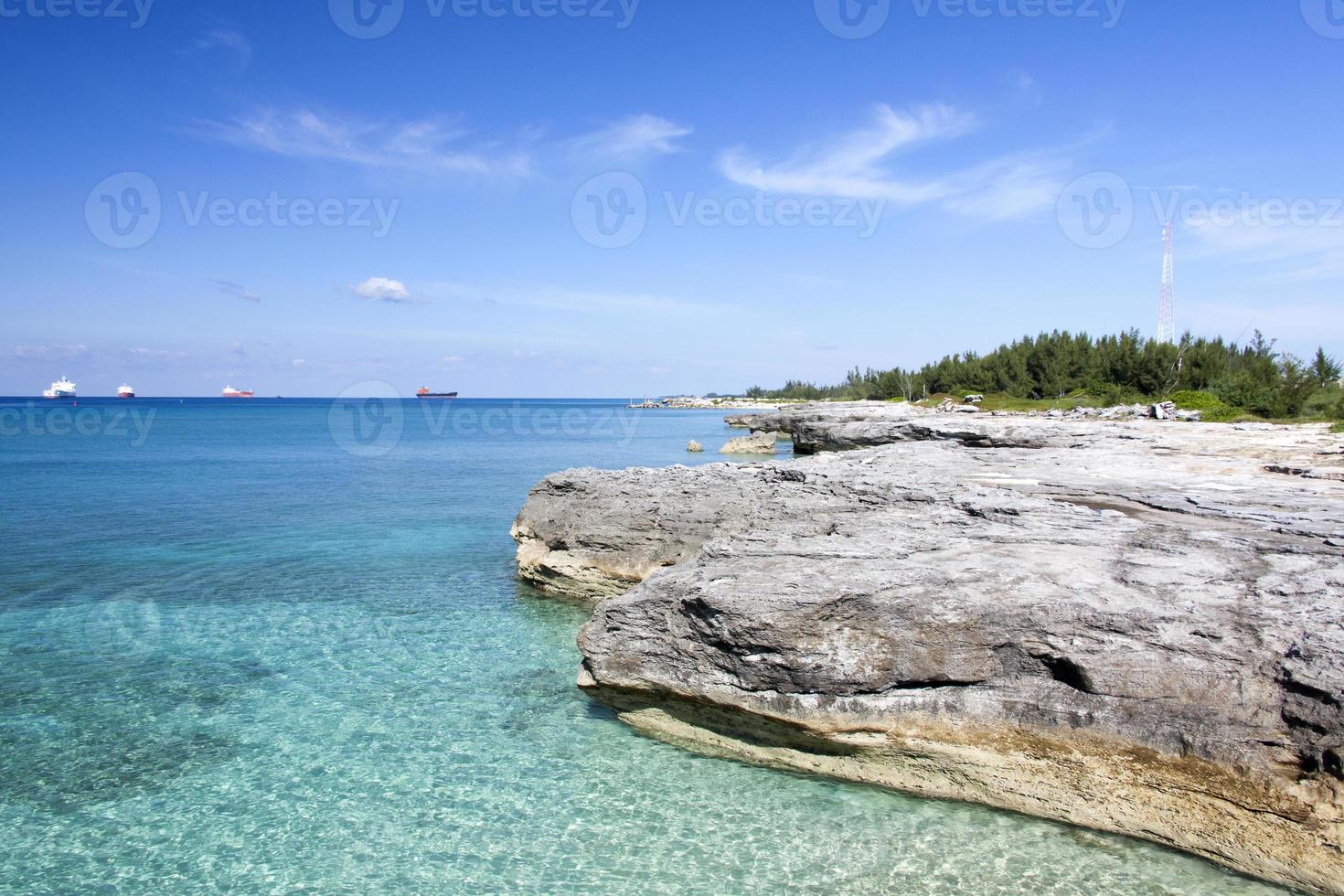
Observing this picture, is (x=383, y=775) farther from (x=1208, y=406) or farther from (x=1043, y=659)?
(x=1208, y=406)

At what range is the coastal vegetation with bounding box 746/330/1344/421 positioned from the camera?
36000mm

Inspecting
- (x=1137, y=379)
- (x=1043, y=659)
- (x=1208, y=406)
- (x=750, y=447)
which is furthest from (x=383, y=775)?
(x=1137, y=379)

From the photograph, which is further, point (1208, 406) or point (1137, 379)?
point (1137, 379)

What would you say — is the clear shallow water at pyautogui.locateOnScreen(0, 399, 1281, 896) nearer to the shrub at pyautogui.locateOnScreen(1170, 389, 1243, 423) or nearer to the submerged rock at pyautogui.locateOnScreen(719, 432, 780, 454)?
the shrub at pyautogui.locateOnScreen(1170, 389, 1243, 423)

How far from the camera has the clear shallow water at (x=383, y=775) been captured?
6543 mm

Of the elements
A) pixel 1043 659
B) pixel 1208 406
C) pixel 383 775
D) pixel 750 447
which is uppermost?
pixel 1208 406

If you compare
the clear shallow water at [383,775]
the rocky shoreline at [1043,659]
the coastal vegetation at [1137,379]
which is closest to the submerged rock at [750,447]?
the coastal vegetation at [1137,379]

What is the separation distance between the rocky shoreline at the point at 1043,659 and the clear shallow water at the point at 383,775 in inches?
17.7

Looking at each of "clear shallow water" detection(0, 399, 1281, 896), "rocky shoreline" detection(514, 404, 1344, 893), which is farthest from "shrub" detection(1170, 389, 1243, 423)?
"clear shallow water" detection(0, 399, 1281, 896)

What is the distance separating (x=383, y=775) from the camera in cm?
815

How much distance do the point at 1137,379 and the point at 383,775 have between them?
196 feet

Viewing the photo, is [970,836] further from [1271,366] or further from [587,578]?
[1271,366]

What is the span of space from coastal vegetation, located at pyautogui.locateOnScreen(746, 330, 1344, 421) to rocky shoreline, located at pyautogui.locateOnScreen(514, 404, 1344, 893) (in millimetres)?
27327

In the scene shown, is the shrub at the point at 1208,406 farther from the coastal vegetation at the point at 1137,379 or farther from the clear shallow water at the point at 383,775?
the clear shallow water at the point at 383,775
